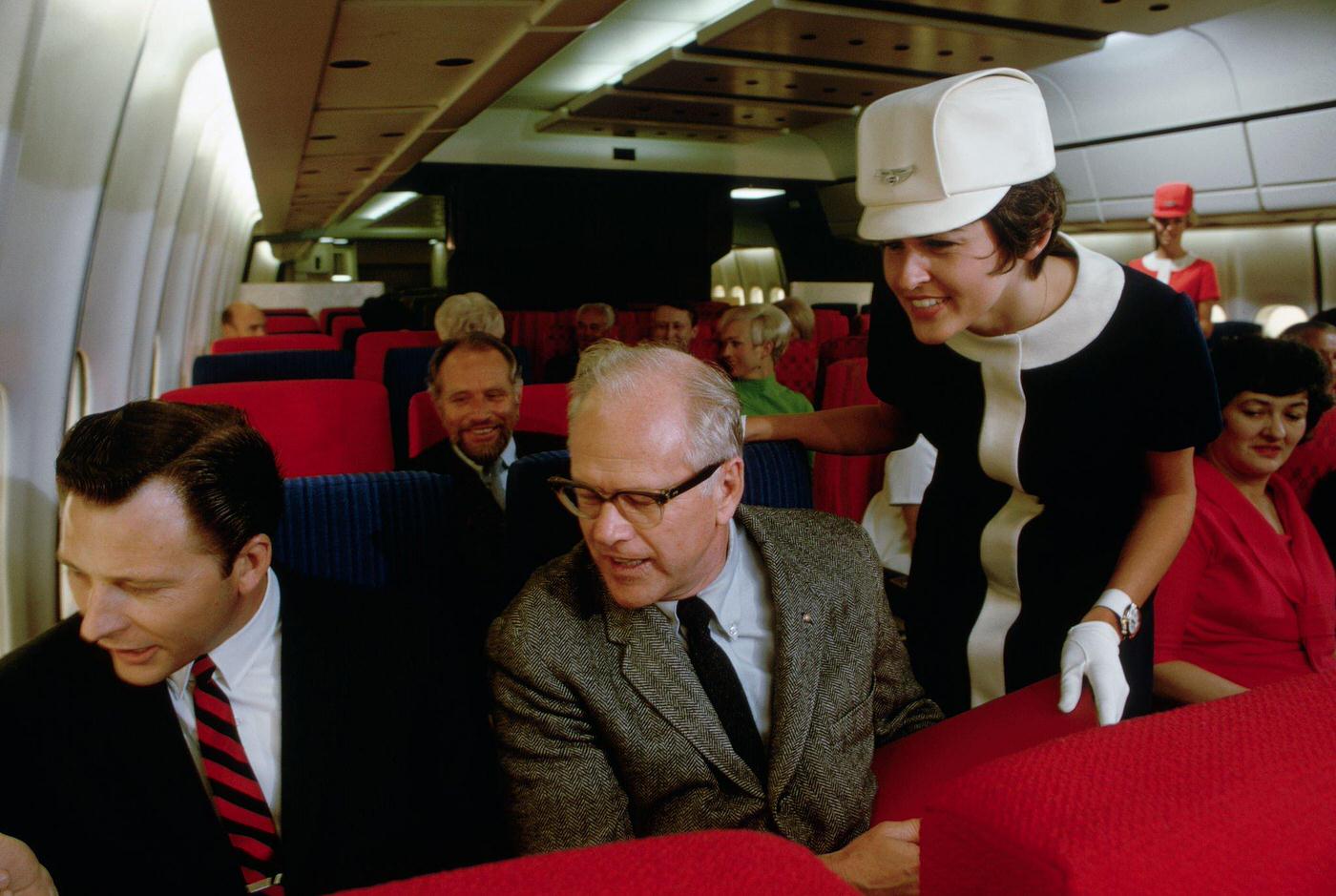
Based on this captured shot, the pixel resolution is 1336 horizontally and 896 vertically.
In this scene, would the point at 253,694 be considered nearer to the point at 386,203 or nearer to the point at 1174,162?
the point at 1174,162

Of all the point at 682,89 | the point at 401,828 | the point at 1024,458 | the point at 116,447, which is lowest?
the point at 401,828

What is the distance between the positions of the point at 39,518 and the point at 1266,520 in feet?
13.2

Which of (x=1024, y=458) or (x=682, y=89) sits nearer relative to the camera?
(x=1024, y=458)

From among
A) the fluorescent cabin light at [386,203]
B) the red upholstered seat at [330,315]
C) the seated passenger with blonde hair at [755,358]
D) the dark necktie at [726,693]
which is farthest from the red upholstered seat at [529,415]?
the fluorescent cabin light at [386,203]

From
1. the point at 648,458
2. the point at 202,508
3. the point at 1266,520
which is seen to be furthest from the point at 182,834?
the point at 1266,520

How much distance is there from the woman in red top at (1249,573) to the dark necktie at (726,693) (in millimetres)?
1337

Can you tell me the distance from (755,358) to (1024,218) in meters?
2.87

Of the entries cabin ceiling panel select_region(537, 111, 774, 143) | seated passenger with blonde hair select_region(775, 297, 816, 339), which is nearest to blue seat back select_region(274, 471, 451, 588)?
seated passenger with blonde hair select_region(775, 297, 816, 339)

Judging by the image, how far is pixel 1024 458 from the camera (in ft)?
6.35

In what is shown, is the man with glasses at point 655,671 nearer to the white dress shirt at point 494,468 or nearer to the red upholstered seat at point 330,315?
the white dress shirt at point 494,468

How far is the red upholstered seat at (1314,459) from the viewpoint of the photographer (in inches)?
133

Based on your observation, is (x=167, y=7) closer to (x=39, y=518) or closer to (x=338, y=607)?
(x=39, y=518)

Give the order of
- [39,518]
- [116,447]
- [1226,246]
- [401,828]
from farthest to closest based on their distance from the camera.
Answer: [1226,246], [39,518], [401,828], [116,447]

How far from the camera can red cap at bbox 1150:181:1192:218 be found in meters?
6.27
